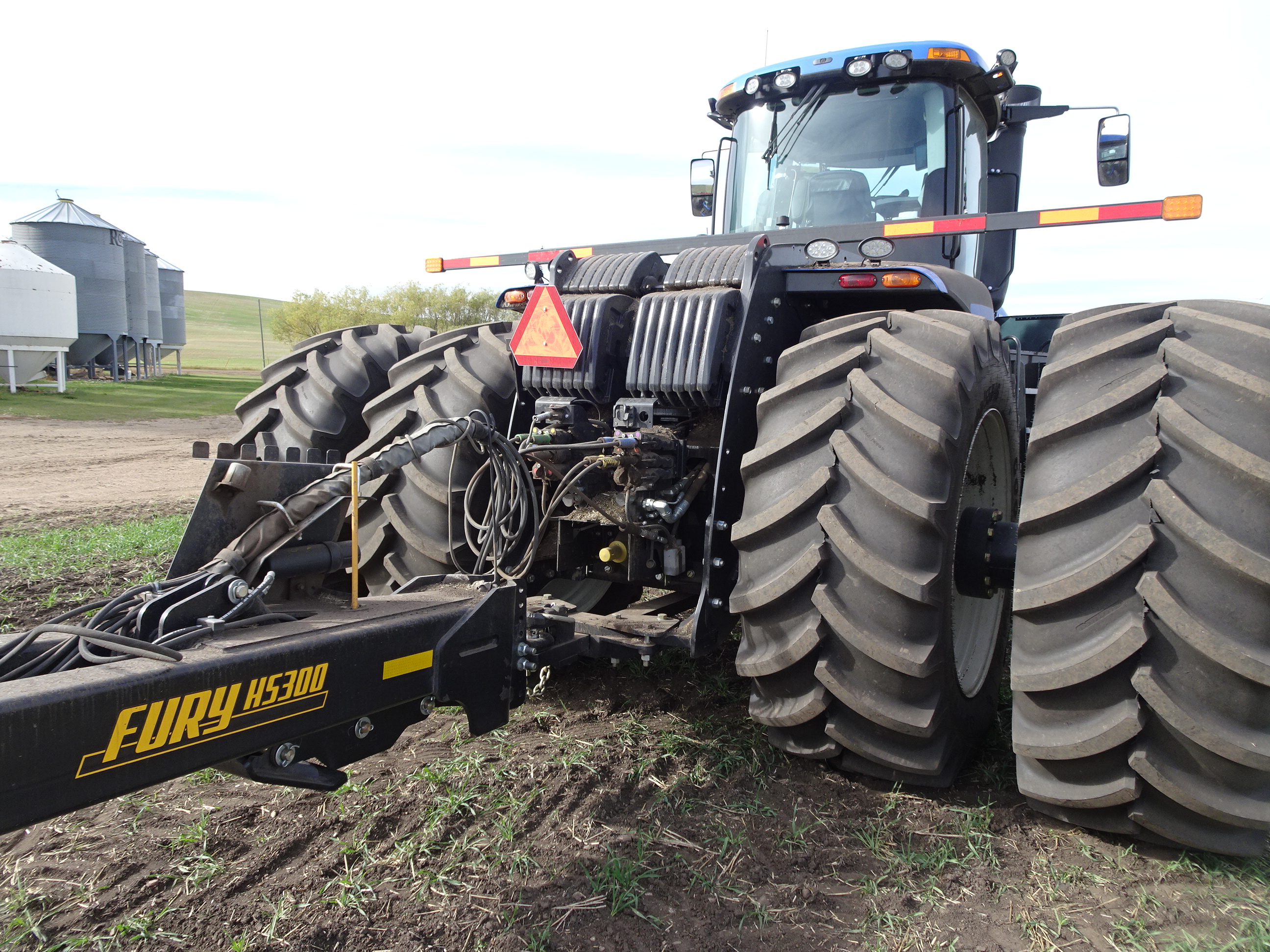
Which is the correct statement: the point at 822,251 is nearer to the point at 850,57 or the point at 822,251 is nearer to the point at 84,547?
the point at 850,57

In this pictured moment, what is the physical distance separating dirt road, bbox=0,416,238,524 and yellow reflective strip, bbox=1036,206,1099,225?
5252 millimetres

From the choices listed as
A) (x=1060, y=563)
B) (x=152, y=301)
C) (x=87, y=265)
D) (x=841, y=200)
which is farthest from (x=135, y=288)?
(x=1060, y=563)

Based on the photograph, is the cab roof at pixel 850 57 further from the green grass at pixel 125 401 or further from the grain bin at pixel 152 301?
the grain bin at pixel 152 301

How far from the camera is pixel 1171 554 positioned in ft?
7.63

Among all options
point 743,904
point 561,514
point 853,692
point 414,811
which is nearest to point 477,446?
point 561,514

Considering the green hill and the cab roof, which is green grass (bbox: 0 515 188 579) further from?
the green hill

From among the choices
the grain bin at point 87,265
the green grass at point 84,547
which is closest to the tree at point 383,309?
the grain bin at point 87,265

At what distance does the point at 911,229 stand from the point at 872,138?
4.02 ft

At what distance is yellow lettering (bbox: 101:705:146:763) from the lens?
1604 mm

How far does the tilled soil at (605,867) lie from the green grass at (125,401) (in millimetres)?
20184

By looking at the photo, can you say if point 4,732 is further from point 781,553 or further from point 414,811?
point 781,553

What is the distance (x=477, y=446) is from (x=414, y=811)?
3.84 ft

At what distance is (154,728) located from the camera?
5.44 feet

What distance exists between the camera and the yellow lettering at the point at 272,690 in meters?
1.85
